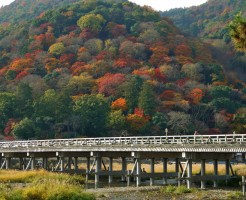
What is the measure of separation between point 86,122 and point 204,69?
35.1 metres

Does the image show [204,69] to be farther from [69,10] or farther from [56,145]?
[56,145]

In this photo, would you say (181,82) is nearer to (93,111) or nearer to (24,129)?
(93,111)

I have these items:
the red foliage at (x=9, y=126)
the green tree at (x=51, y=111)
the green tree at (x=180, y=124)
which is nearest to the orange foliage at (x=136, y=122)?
the green tree at (x=180, y=124)

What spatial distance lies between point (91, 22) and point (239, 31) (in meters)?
113

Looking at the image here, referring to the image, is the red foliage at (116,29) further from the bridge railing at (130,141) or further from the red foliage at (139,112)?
the bridge railing at (130,141)

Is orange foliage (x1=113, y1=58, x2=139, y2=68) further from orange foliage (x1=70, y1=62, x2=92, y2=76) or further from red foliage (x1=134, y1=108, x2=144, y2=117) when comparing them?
red foliage (x1=134, y1=108, x2=144, y2=117)

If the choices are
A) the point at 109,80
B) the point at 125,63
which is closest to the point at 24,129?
the point at 109,80

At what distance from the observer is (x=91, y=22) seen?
445ft

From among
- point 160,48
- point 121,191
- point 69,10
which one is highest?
point 69,10

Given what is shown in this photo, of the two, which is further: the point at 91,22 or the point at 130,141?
the point at 91,22

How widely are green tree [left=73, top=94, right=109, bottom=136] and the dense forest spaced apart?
183mm

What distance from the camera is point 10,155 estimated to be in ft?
206

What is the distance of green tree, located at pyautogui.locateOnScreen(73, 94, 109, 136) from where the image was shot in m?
88.8

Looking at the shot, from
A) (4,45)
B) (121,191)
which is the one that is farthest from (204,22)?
(121,191)
